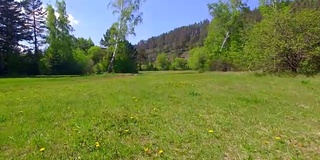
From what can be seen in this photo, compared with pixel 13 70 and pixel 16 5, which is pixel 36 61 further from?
pixel 16 5

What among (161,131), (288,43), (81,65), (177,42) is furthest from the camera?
(177,42)

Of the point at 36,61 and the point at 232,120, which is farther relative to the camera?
the point at 36,61

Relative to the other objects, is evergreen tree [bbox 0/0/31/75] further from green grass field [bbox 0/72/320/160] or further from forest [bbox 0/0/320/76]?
green grass field [bbox 0/72/320/160]

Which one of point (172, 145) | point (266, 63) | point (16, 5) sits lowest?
point (172, 145)

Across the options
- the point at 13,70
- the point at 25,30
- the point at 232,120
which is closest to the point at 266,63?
the point at 232,120

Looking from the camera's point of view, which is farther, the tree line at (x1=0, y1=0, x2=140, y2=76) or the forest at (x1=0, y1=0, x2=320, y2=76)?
the tree line at (x1=0, y1=0, x2=140, y2=76)

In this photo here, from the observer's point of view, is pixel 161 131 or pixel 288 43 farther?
pixel 288 43

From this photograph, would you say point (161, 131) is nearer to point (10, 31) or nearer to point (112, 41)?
point (112, 41)

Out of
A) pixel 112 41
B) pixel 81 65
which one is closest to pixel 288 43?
pixel 112 41

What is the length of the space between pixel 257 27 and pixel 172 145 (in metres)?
23.8

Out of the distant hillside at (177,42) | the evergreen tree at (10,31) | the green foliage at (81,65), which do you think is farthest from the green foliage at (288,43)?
the distant hillside at (177,42)

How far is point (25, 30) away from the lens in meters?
52.5

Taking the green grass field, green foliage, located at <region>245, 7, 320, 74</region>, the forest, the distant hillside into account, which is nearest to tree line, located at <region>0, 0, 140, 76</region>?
the forest

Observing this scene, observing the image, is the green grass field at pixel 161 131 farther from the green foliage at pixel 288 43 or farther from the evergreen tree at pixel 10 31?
the evergreen tree at pixel 10 31
